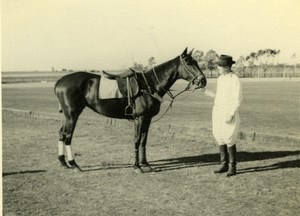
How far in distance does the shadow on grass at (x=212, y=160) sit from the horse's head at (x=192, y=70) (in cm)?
149

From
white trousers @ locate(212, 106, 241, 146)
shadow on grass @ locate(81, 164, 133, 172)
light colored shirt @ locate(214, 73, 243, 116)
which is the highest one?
light colored shirt @ locate(214, 73, 243, 116)

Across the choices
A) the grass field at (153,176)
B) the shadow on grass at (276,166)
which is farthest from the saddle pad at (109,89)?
the shadow on grass at (276,166)

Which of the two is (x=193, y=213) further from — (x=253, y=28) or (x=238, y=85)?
(x=253, y=28)

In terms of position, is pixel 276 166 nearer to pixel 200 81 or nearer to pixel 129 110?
pixel 200 81

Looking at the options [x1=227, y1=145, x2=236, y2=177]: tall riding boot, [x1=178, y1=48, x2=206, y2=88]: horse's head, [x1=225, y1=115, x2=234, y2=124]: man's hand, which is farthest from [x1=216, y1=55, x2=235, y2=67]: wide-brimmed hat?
[x1=227, y1=145, x2=236, y2=177]: tall riding boot

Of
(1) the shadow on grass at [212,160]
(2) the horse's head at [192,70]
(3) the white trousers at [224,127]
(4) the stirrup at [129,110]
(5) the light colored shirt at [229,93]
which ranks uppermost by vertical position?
(2) the horse's head at [192,70]

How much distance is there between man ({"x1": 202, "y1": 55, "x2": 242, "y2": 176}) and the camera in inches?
234

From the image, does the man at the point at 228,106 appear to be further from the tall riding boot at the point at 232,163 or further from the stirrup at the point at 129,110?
the stirrup at the point at 129,110

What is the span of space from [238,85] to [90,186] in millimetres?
2517

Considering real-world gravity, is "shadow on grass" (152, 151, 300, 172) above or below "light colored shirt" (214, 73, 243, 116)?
below

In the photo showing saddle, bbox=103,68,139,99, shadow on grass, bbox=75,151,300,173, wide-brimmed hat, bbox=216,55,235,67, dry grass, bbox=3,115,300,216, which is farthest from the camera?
shadow on grass, bbox=75,151,300,173

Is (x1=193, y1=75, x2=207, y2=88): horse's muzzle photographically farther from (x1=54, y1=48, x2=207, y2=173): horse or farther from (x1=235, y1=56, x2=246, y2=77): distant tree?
(x1=235, y1=56, x2=246, y2=77): distant tree

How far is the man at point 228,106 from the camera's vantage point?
5.95m

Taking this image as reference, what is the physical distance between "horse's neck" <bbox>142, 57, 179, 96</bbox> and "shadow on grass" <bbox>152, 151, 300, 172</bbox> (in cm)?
129
